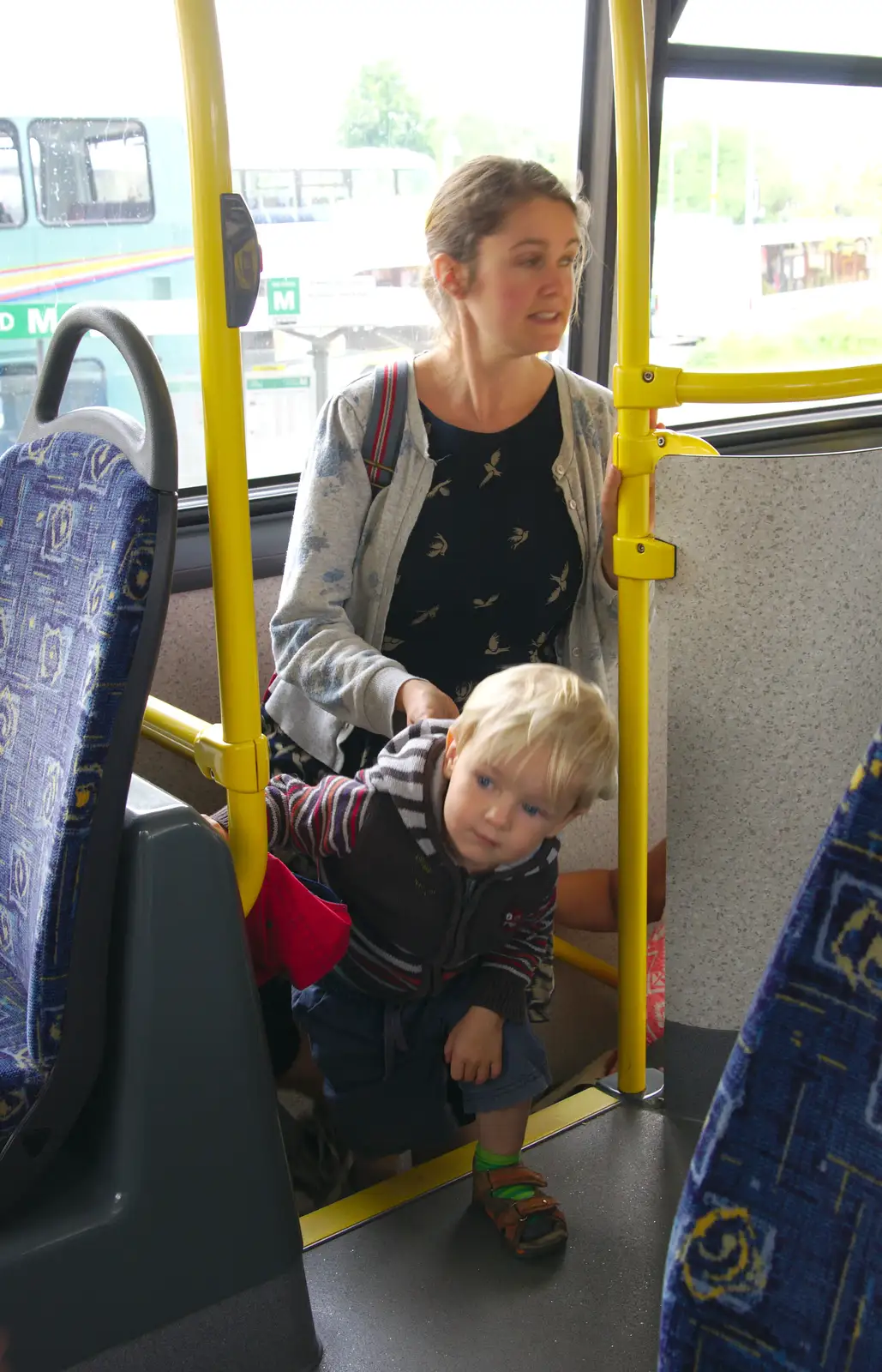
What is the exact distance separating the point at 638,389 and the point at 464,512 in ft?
1.03

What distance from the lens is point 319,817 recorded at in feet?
5.32

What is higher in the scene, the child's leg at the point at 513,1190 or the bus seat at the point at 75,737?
the bus seat at the point at 75,737

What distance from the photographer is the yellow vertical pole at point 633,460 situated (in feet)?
5.50

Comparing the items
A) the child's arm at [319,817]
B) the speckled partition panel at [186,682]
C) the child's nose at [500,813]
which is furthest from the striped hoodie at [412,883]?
the speckled partition panel at [186,682]

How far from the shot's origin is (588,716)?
4.84ft

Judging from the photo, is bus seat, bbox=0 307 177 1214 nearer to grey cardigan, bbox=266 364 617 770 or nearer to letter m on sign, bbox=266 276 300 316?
grey cardigan, bbox=266 364 617 770

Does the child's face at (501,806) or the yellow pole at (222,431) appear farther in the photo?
the child's face at (501,806)

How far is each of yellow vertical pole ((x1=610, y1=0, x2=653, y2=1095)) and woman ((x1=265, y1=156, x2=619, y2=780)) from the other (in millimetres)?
83

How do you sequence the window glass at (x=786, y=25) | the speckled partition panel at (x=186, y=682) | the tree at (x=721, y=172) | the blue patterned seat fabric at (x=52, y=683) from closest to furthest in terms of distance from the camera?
the blue patterned seat fabric at (x=52, y=683)
the speckled partition panel at (x=186, y=682)
the window glass at (x=786, y=25)
the tree at (x=721, y=172)

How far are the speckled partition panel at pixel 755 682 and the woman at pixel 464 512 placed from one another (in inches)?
8.7

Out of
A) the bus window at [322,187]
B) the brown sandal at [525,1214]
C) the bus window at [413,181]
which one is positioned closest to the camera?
the brown sandal at [525,1214]

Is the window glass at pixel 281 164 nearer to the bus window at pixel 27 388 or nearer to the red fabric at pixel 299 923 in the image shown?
the bus window at pixel 27 388

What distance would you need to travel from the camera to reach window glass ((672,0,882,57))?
2.83 meters

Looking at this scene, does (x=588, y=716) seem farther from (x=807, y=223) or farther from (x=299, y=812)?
(x=807, y=223)
